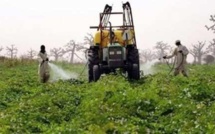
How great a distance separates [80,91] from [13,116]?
6.46 m

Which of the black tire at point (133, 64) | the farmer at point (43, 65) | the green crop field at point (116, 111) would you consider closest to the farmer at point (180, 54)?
the black tire at point (133, 64)

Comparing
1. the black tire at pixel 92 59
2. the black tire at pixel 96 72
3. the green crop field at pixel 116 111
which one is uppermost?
the black tire at pixel 92 59

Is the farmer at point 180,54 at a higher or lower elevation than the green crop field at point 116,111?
higher

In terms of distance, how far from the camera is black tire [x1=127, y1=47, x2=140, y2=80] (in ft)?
78.9

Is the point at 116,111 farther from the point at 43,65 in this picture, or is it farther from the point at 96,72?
the point at 43,65

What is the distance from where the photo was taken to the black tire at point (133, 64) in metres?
24.0

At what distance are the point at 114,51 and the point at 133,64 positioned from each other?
1.25 metres

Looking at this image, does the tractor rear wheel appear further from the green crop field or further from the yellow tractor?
the green crop field

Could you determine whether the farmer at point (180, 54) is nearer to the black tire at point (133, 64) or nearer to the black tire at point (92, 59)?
the black tire at point (133, 64)

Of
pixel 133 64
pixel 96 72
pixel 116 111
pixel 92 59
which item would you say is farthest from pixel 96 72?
pixel 116 111

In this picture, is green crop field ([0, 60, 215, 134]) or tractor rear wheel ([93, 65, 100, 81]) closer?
green crop field ([0, 60, 215, 134])

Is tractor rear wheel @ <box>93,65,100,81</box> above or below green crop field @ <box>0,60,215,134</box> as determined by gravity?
above

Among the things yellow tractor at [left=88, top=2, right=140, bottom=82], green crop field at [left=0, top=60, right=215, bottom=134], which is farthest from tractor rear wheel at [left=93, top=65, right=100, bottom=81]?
green crop field at [left=0, top=60, right=215, bottom=134]

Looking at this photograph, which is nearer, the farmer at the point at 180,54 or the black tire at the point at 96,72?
the black tire at the point at 96,72
